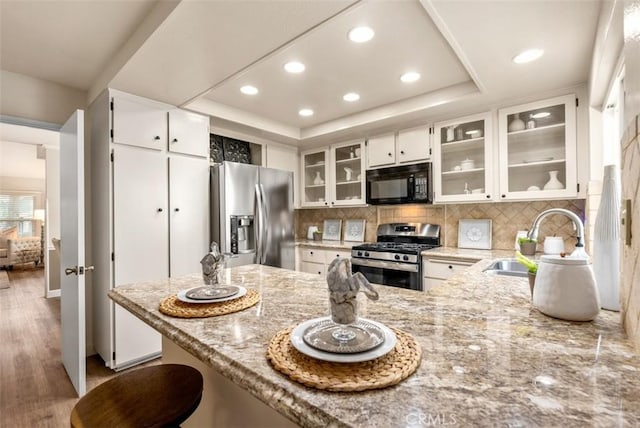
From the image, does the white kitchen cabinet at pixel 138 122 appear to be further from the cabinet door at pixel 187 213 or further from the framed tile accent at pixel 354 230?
the framed tile accent at pixel 354 230

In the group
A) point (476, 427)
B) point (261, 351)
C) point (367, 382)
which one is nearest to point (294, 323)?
point (261, 351)

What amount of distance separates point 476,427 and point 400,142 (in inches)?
120

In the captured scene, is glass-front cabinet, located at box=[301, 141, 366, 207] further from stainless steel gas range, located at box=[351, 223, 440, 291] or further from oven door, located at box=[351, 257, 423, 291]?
oven door, located at box=[351, 257, 423, 291]

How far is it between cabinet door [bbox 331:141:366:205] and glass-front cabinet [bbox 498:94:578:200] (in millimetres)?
1471

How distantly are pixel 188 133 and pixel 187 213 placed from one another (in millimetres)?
750

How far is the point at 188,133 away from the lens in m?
2.78

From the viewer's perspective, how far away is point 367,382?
57 cm

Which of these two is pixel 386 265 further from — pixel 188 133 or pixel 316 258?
pixel 188 133

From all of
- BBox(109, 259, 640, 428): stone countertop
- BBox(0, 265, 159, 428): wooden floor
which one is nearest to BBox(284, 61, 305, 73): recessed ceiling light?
BBox(109, 259, 640, 428): stone countertop

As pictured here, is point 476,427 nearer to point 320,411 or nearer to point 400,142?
point 320,411

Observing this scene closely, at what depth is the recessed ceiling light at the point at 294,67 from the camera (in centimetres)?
214

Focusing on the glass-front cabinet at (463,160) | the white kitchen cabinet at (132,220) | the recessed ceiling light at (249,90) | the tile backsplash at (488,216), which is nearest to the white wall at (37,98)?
the white kitchen cabinet at (132,220)

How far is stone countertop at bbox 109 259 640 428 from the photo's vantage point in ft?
1.63

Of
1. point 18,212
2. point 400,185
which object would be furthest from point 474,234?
point 18,212
